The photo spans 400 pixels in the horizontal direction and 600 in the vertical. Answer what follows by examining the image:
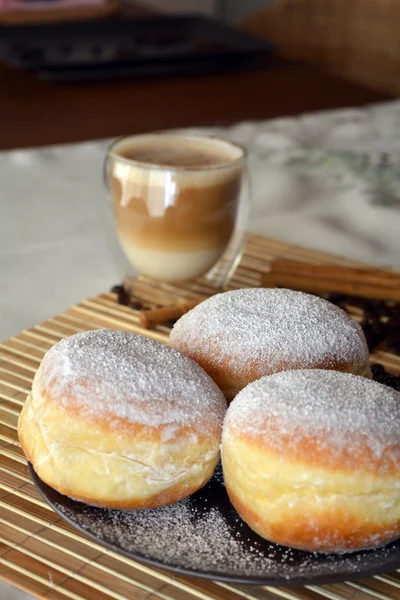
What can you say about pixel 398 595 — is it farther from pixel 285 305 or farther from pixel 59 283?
pixel 59 283

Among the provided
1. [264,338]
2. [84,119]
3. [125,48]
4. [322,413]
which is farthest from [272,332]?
[125,48]

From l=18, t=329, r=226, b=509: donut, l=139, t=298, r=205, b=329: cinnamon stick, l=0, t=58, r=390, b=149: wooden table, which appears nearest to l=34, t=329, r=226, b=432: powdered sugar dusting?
l=18, t=329, r=226, b=509: donut

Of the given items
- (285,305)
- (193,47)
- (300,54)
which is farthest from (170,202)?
(300,54)

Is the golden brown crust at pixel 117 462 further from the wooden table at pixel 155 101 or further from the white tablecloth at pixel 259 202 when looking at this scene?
the wooden table at pixel 155 101

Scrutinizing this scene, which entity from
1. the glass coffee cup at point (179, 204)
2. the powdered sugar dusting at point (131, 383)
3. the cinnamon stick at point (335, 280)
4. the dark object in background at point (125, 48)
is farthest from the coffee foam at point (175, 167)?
the dark object in background at point (125, 48)

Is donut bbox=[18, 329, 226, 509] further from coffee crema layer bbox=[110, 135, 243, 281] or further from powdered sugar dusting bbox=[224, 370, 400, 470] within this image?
coffee crema layer bbox=[110, 135, 243, 281]
